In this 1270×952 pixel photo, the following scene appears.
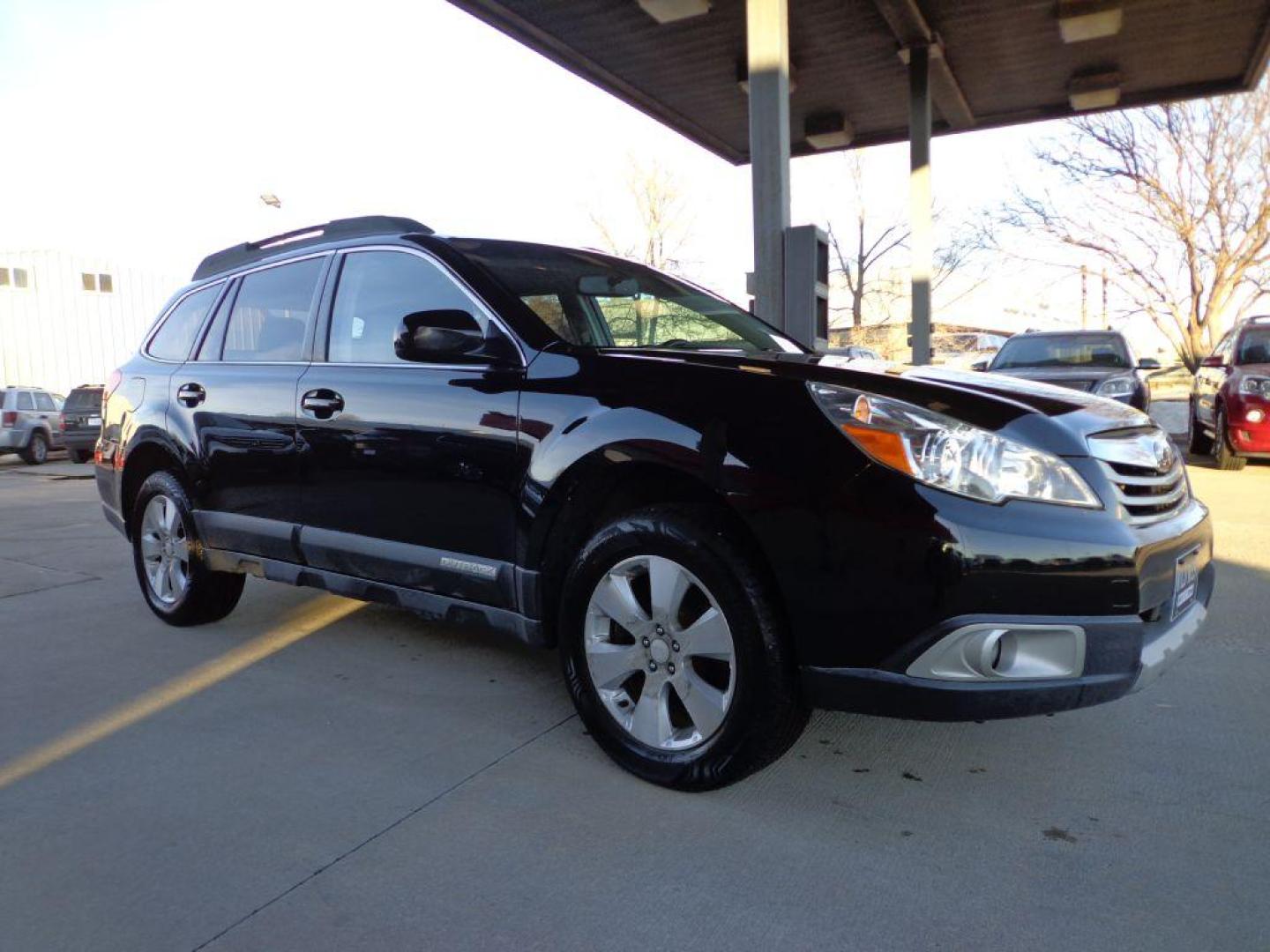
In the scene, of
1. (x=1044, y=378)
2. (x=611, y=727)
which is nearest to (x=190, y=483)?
(x=611, y=727)

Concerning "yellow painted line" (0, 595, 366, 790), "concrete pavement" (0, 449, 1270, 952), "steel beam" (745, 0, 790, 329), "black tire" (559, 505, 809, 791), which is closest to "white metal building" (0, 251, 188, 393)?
"steel beam" (745, 0, 790, 329)

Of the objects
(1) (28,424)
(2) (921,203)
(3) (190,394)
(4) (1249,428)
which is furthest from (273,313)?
(1) (28,424)

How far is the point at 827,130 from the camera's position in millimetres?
13711

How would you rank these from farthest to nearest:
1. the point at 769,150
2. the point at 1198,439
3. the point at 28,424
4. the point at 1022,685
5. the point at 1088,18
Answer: the point at 28,424 → the point at 1198,439 → the point at 1088,18 → the point at 769,150 → the point at 1022,685

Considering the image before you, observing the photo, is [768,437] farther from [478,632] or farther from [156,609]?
[156,609]

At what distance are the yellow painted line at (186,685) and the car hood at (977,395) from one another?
2201 mm

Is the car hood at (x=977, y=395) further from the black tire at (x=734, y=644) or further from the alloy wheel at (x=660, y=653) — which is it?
the alloy wheel at (x=660, y=653)

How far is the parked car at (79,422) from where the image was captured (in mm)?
17516

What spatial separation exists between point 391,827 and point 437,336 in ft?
4.82

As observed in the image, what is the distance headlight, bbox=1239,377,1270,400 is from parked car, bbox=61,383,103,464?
17.8 meters

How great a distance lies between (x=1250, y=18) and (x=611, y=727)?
463 inches

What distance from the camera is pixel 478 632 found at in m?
4.33

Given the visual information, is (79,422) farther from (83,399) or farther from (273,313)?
(273,313)

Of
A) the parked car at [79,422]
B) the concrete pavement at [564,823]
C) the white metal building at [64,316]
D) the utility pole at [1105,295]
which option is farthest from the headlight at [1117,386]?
the white metal building at [64,316]
